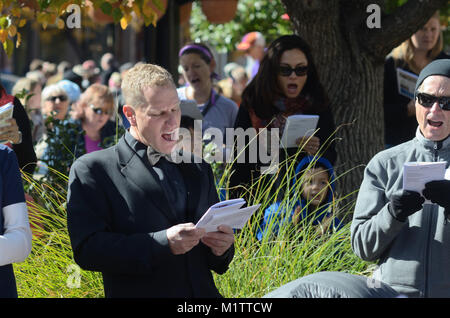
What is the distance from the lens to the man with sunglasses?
11.1 feet

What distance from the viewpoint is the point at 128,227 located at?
328 cm

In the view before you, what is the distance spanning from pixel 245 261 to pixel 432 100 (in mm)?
1463

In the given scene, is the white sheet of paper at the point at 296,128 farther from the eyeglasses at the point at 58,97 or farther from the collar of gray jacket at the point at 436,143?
the eyeglasses at the point at 58,97

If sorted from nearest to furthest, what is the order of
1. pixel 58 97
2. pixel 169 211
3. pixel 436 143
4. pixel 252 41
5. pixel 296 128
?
pixel 169 211 < pixel 436 143 < pixel 296 128 < pixel 58 97 < pixel 252 41

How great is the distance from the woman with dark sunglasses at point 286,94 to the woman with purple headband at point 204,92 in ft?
4.17

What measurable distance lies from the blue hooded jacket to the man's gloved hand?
146cm

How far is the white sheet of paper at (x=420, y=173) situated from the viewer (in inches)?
131

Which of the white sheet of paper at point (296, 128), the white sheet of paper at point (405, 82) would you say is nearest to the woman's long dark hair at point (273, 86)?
the white sheet of paper at point (296, 128)

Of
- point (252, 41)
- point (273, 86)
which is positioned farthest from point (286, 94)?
point (252, 41)

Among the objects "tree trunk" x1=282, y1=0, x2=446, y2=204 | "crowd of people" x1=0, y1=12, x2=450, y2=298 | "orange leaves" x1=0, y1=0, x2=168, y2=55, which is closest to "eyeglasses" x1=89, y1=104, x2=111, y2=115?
"orange leaves" x1=0, y1=0, x2=168, y2=55

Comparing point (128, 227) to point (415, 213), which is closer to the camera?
point (128, 227)

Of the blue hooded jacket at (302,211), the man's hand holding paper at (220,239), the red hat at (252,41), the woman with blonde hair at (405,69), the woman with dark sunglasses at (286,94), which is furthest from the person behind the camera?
the red hat at (252,41)

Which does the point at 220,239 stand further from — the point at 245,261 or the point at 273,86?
the point at 273,86

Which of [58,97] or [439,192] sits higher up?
[58,97]
